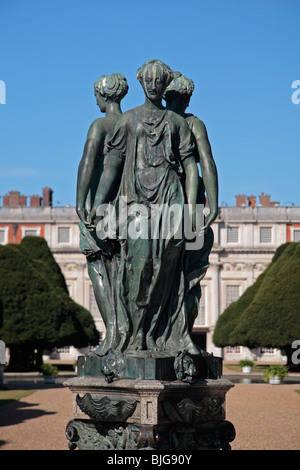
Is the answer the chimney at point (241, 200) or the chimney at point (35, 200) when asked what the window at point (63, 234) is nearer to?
the chimney at point (35, 200)

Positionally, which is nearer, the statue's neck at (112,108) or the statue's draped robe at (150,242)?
the statue's draped robe at (150,242)

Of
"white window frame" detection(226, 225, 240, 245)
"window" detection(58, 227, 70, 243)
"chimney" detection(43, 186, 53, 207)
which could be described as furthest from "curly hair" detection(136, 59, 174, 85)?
"chimney" detection(43, 186, 53, 207)

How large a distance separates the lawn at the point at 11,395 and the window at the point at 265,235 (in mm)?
45105

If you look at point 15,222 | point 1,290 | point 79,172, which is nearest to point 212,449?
point 79,172

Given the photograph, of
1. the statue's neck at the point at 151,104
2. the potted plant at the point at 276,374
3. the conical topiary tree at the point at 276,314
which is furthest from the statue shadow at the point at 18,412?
the conical topiary tree at the point at 276,314

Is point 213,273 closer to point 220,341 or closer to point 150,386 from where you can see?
point 220,341

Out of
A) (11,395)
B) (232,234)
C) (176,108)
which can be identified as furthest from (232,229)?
(176,108)

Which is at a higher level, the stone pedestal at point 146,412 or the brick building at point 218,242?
the brick building at point 218,242

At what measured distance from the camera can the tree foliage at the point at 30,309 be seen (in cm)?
3422

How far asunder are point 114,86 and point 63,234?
6342 centimetres

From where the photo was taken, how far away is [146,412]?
5.49m

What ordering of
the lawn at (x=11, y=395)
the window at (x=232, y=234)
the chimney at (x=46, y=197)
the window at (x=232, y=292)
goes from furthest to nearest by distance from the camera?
the chimney at (x=46, y=197), the window at (x=232, y=292), the window at (x=232, y=234), the lawn at (x=11, y=395)

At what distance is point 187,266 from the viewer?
6156mm

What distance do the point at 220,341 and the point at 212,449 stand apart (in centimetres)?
3526
